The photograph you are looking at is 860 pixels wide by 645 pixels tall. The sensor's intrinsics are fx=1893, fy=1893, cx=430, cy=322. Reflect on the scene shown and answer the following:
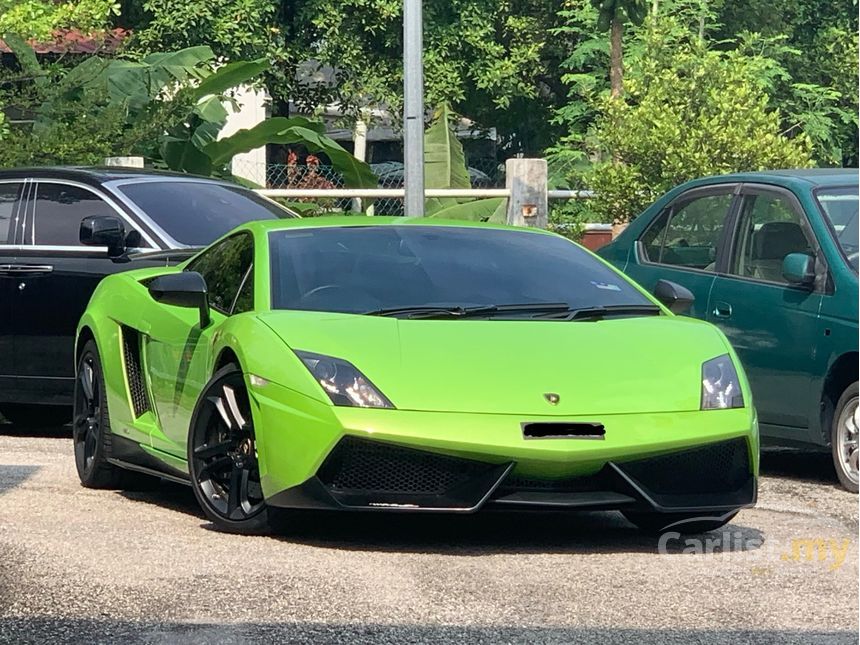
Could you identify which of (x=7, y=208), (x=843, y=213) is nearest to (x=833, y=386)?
(x=843, y=213)

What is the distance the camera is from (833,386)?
9.48 metres

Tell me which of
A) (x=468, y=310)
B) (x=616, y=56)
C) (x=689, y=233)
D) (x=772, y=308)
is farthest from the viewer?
(x=616, y=56)

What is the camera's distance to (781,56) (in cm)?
4766

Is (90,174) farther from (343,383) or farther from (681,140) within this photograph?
(681,140)

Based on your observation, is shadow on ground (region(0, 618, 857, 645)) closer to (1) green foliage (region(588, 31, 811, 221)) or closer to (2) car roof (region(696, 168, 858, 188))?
(2) car roof (region(696, 168, 858, 188))

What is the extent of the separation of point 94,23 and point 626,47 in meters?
23.4

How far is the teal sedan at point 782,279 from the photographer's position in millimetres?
9414

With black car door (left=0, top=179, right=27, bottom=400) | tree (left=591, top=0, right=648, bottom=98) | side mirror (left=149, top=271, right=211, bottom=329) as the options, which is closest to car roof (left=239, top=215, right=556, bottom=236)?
side mirror (left=149, top=271, right=211, bottom=329)

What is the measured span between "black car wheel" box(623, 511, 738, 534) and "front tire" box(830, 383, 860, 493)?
1858 mm

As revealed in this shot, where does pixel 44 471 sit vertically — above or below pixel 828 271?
below

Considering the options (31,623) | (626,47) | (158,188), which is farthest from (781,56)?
(31,623)

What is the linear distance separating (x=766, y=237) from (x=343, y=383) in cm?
405

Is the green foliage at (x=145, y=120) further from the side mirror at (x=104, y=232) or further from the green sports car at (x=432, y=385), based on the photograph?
the green sports car at (x=432, y=385)

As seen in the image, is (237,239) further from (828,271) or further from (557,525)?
→ (828,271)
